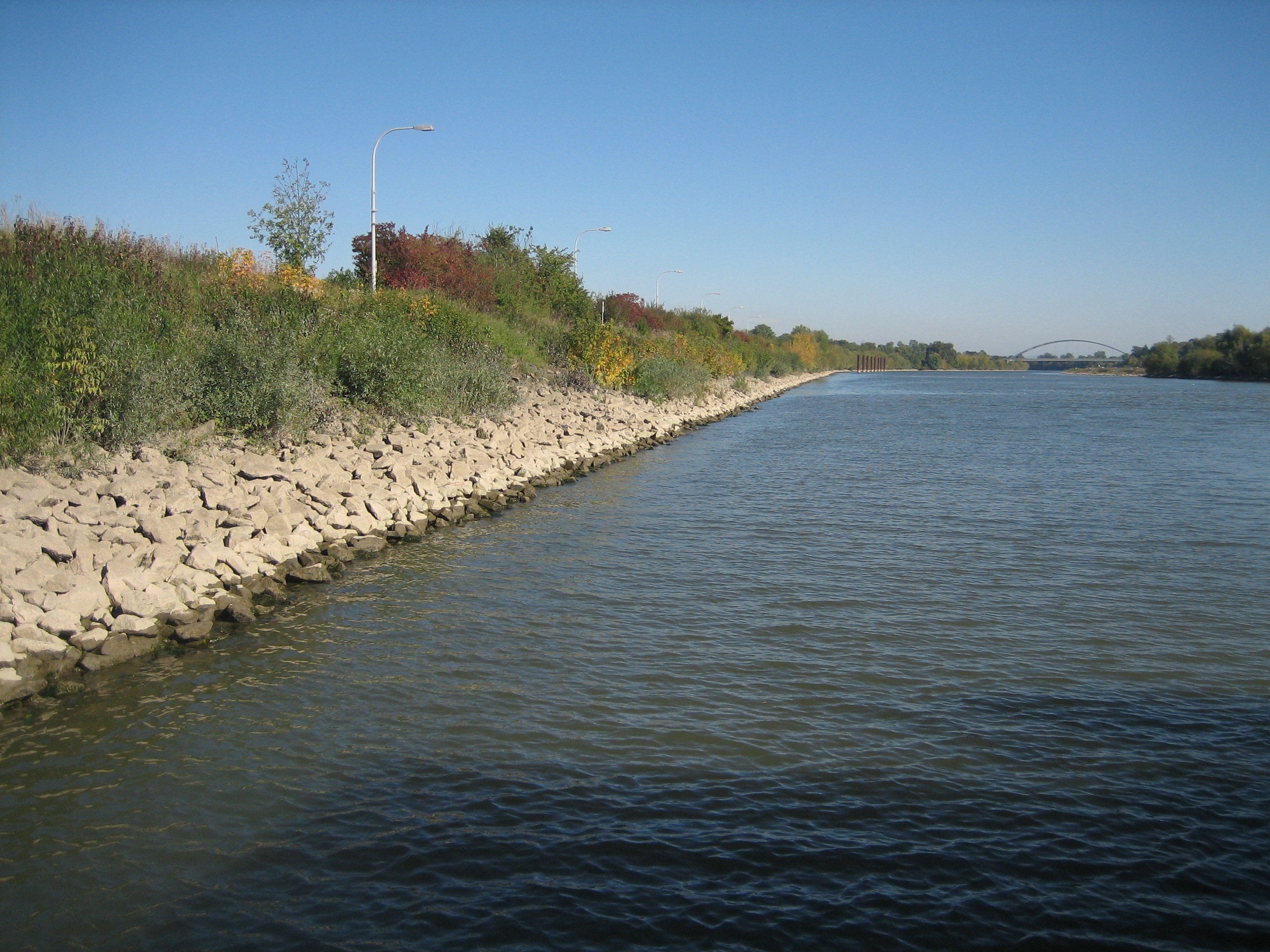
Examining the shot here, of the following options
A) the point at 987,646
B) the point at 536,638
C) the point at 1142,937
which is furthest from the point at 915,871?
the point at 536,638

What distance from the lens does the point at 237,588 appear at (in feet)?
36.6

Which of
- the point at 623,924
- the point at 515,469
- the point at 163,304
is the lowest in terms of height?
the point at 623,924

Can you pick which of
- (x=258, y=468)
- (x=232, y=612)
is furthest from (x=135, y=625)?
(x=258, y=468)

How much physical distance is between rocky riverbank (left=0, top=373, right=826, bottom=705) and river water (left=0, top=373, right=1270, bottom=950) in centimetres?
58

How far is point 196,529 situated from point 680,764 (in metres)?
7.43

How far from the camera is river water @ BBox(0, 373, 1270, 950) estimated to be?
210 inches

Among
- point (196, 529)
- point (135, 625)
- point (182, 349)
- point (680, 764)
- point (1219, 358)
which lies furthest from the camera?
point (1219, 358)

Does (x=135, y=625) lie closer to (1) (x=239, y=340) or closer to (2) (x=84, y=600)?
(2) (x=84, y=600)

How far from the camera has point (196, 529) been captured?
455 inches

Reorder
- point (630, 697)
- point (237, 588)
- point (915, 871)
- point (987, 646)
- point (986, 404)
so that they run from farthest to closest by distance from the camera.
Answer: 1. point (986, 404)
2. point (237, 588)
3. point (987, 646)
4. point (630, 697)
5. point (915, 871)

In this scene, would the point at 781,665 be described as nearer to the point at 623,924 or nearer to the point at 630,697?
the point at 630,697

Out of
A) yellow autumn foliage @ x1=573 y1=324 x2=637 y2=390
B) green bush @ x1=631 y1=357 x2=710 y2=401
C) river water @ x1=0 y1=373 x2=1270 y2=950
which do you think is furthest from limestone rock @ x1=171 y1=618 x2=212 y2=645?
green bush @ x1=631 y1=357 x2=710 y2=401

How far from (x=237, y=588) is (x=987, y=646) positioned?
850cm

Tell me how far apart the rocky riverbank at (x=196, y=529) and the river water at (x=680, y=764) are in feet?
1.90
